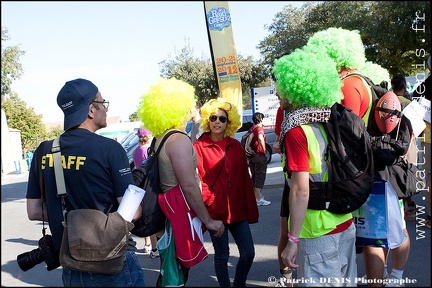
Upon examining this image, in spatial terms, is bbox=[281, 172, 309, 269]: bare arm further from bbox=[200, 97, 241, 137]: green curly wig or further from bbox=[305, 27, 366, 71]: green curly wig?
bbox=[200, 97, 241, 137]: green curly wig

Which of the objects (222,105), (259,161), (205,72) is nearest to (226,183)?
(222,105)

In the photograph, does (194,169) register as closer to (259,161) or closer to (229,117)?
(229,117)

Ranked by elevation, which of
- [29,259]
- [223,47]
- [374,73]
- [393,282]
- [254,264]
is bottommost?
[254,264]

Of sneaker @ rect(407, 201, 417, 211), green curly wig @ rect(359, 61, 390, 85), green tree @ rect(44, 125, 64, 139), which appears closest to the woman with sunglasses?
green tree @ rect(44, 125, 64, 139)

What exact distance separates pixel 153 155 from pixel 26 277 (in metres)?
3.58

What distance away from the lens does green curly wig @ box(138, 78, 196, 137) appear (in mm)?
3350

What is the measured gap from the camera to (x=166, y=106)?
3355mm

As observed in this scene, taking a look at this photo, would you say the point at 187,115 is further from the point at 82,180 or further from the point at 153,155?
the point at 82,180

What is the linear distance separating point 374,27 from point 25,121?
10858mm

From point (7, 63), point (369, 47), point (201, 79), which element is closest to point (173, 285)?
point (7, 63)

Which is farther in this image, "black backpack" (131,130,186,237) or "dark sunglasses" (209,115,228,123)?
"dark sunglasses" (209,115,228,123)

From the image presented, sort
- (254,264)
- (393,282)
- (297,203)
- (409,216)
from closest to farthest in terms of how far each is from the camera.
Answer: (297,203) < (393,282) < (254,264) < (409,216)

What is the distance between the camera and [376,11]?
11.3 m

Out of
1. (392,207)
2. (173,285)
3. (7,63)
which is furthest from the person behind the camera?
(173,285)
